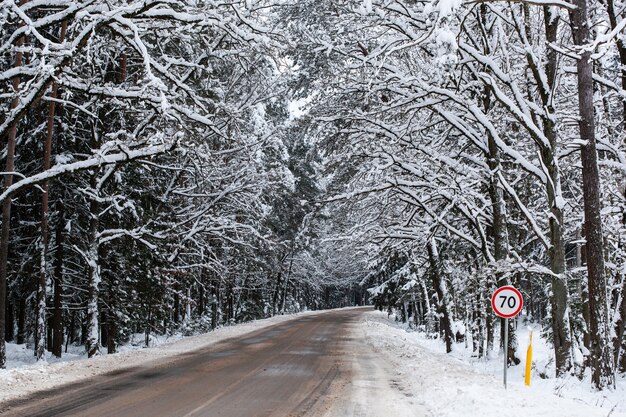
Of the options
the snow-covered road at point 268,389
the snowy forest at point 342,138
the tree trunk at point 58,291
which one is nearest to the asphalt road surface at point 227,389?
the snow-covered road at point 268,389

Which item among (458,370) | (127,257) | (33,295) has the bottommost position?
(458,370)

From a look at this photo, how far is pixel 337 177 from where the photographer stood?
1927 centimetres

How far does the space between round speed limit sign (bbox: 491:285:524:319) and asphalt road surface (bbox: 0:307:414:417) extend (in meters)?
2.70

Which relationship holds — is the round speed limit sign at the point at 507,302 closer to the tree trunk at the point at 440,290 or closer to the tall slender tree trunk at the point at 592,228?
the tall slender tree trunk at the point at 592,228

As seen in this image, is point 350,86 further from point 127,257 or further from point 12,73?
point 127,257

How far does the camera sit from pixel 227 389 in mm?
10000

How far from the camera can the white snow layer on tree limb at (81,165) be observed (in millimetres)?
12266

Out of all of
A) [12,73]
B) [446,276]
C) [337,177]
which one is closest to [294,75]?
[337,177]

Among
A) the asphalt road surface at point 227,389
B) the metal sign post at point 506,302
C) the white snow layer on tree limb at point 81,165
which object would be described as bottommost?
the asphalt road surface at point 227,389

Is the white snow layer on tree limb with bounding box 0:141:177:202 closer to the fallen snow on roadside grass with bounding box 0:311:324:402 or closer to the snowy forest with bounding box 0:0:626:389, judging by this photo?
the snowy forest with bounding box 0:0:626:389

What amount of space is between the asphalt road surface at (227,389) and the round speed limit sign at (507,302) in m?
2.70

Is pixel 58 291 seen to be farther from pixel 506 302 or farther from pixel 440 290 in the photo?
pixel 506 302

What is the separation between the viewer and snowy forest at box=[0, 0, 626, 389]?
10906 mm

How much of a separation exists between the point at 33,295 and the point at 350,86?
52.2 feet
